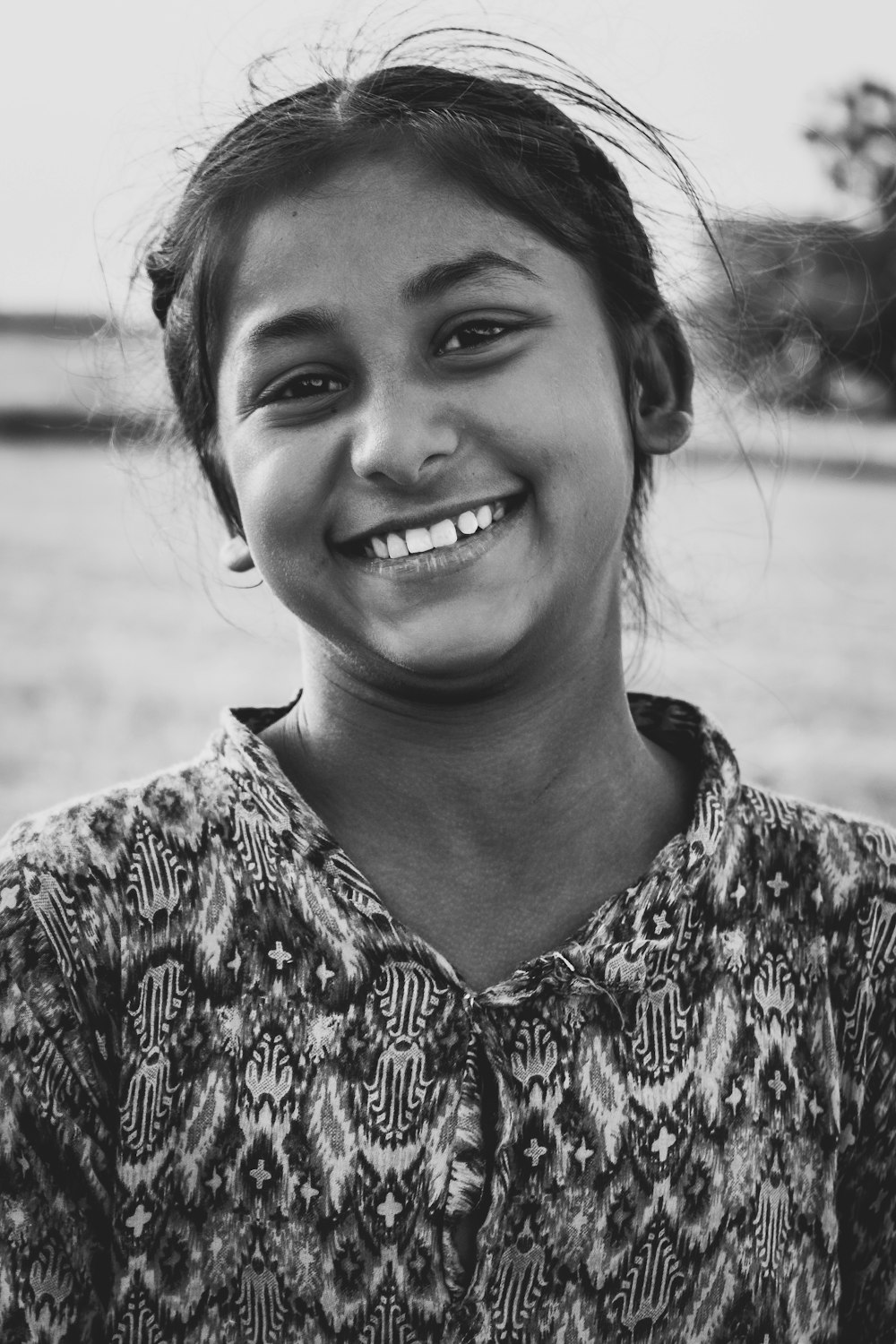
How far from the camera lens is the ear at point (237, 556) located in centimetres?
170

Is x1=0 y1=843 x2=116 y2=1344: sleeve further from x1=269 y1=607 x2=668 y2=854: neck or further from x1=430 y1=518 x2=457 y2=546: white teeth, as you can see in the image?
x1=430 y1=518 x2=457 y2=546: white teeth

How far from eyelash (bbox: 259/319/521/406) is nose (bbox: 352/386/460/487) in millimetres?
67

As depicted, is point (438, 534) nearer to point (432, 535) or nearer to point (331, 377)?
point (432, 535)

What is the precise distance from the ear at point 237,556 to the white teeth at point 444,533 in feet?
1.00

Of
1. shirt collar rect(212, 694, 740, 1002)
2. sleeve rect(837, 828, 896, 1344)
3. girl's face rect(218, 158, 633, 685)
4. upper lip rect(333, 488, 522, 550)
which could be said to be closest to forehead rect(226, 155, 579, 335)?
girl's face rect(218, 158, 633, 685)

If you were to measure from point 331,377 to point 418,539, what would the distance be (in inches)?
7.5

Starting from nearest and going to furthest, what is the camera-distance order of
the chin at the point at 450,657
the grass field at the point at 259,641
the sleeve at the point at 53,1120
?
the sleeve at the point at 53,1120
the chin at the point at 450,657
the grass field at the point at 259,641

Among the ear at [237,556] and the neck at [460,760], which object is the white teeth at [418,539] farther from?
the ear at [237,556]

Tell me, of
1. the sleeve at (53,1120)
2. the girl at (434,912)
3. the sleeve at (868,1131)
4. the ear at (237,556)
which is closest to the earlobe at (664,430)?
the girl at (434,912)

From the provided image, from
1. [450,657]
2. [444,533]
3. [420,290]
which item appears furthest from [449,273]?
[450,657]

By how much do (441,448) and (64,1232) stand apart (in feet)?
2.74

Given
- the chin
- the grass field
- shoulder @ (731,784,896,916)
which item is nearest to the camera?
the chin

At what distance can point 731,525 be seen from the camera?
7.87 feet

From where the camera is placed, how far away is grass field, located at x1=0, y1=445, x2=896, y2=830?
2271mm
